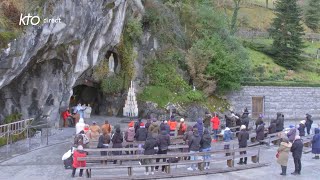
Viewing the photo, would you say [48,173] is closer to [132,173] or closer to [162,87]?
[132,173]

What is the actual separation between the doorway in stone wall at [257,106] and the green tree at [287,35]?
21.3 feet

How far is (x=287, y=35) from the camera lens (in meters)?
42.9

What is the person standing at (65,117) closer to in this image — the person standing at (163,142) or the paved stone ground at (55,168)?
the paved stone ground at (55,168)

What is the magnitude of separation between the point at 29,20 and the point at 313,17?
45.3 m

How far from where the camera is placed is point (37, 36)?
20.5 m

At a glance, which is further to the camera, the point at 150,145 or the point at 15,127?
the point at 15,127

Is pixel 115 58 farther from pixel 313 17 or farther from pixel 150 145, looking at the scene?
pixel 313 17

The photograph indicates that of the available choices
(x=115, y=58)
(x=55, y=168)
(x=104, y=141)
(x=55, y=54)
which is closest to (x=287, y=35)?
(x=115, y=58)

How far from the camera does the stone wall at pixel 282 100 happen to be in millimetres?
37281

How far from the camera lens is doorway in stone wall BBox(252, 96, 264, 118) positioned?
3759cm

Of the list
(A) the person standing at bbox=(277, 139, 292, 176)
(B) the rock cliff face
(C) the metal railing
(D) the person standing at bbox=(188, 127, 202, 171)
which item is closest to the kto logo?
(B) the rock cliff face

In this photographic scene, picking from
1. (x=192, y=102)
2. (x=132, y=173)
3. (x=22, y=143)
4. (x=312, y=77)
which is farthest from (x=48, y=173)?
(x=312, y=77)

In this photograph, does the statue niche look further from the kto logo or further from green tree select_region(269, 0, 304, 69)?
green tree select_region(269, 0, 304, 69)

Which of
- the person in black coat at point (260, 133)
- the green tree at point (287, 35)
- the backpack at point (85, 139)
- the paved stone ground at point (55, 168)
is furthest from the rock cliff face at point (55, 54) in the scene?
the green tree at point (287, 35)
